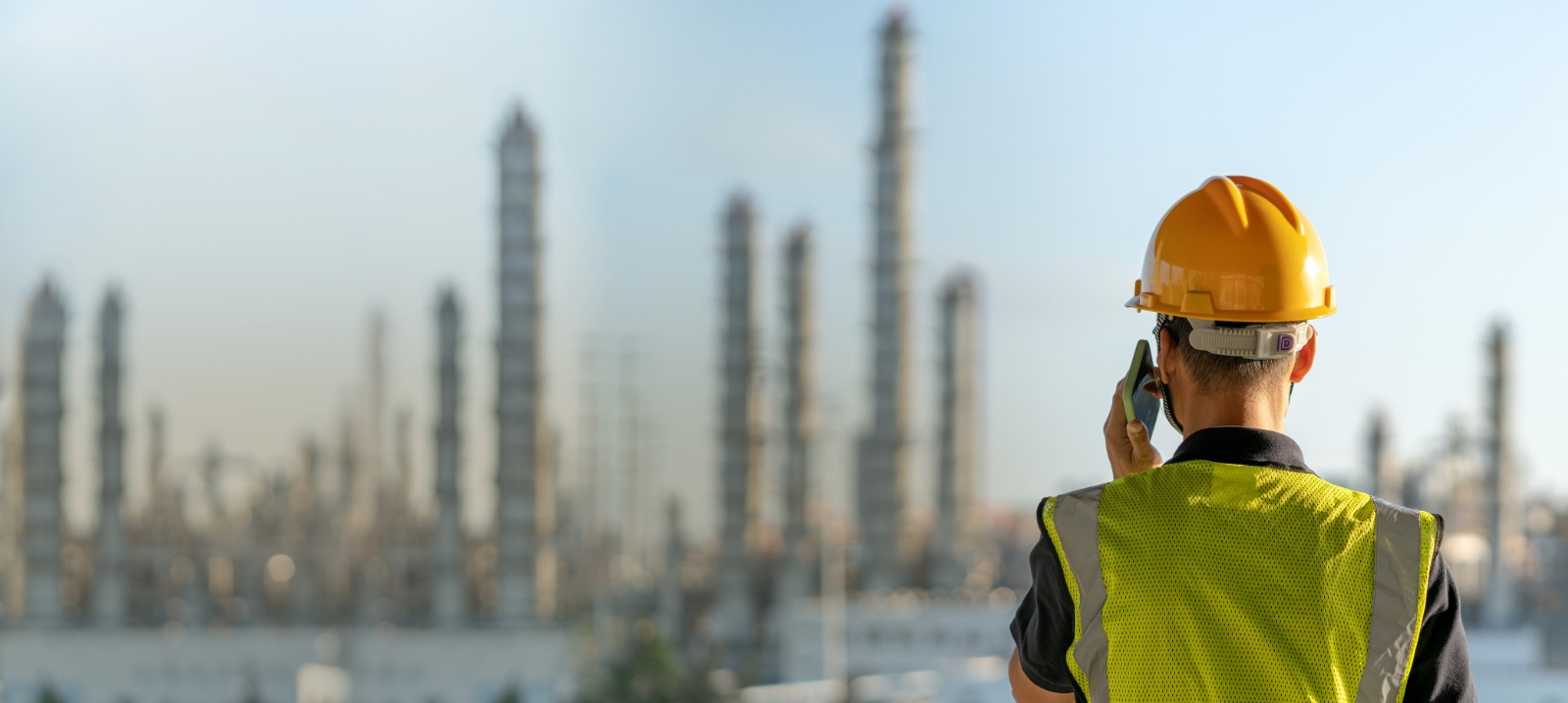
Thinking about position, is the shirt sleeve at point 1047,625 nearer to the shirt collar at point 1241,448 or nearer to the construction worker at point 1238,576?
the construction worker at point 1238,576

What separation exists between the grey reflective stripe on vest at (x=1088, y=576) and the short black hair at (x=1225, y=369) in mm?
179

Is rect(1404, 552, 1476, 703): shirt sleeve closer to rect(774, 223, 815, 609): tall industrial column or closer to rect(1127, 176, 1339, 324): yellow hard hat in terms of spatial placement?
rect(1127, 176, 1339, 324): yellow hard hat

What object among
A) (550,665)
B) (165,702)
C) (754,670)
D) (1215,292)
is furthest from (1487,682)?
(1215,292)

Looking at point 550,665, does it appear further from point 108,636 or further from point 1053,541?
point 1053,541

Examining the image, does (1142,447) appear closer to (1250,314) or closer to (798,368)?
(1250,314)

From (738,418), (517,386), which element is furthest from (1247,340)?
(738,418)

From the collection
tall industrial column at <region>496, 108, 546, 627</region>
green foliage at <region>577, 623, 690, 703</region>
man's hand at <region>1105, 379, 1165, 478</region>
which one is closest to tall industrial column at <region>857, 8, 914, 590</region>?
tall industrial column at <region>496, 108, 546, 627</region>

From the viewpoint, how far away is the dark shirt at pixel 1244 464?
4.67 feet

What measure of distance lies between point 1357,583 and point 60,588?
29.7 meters

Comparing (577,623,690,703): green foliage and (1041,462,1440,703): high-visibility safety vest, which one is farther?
(577,623,690,703): green foliage

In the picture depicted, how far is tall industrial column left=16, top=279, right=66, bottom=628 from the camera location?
27297 millimetres

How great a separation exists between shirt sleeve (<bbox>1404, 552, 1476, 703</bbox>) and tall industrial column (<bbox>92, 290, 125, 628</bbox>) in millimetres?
28357

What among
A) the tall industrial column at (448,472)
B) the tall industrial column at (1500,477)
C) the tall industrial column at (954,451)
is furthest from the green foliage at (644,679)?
the tall industrial column at (1500,477)

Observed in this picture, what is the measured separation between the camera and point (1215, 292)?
1540 millimetres
